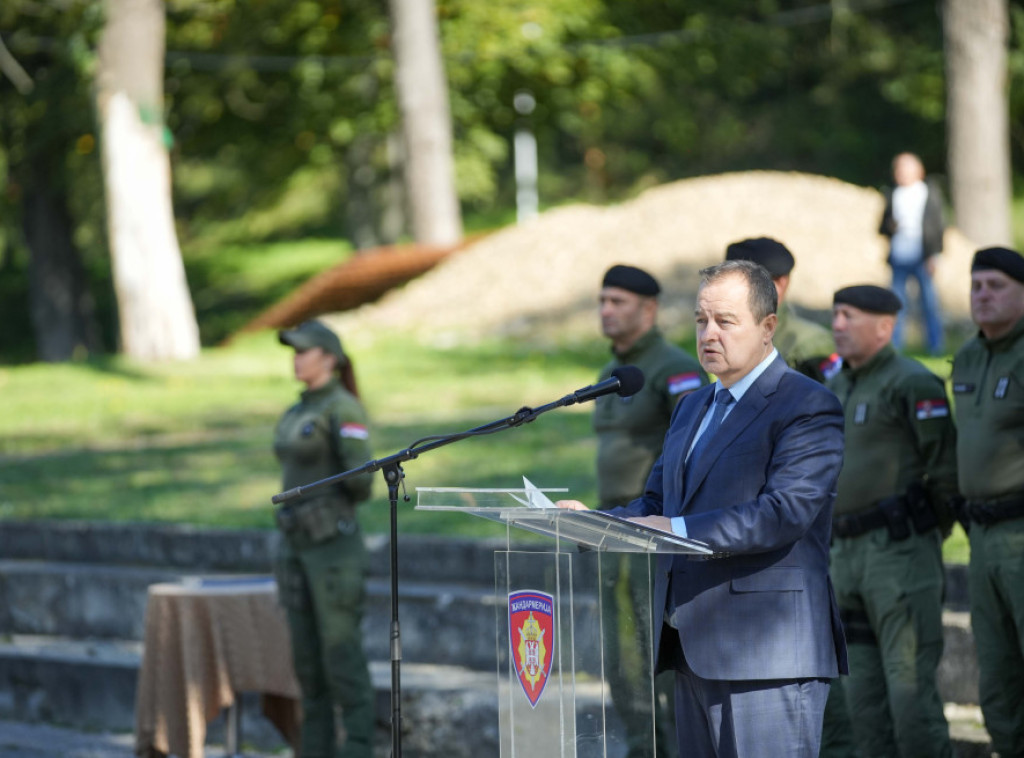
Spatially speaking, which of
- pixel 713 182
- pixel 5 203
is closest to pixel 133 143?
pixel 713 182

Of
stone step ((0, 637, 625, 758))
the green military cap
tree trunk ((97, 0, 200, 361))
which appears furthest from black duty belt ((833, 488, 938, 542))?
tree trunk ((97, 0, 200, 361))

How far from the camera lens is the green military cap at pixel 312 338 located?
23.6 feet

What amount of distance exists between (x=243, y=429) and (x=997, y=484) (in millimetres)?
9970

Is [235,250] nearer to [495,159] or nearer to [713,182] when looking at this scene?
[495,159]

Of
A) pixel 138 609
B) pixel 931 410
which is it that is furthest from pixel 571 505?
pixel 138 609

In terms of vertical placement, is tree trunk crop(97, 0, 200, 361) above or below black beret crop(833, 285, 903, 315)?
above

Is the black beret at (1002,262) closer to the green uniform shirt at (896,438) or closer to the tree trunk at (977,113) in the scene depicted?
the green uniform shirt at (896,438)

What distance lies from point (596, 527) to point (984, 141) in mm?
17343

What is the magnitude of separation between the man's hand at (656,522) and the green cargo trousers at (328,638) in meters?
3.37

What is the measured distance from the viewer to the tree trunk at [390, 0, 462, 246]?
24.8 metres

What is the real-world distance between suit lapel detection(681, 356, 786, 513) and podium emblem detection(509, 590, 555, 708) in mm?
497

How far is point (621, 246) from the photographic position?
2002 cm

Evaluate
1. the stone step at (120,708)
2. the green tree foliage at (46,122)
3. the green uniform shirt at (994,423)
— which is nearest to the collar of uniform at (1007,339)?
the green uniform shirt at (994,423)

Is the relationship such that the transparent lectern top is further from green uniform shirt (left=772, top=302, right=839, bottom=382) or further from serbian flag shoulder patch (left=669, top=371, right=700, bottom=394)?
green uniform shirt (left=772, top=302, right=839, bottom=382)
